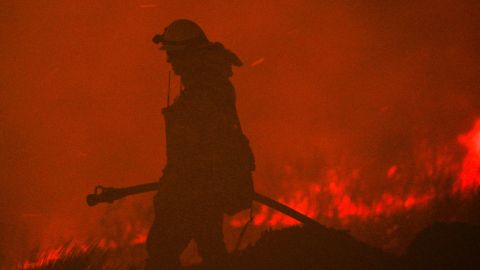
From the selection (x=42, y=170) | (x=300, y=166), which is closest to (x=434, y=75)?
(x=300, y=166)

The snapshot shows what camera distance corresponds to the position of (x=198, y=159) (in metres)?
4.34

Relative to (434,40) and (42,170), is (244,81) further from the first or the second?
(42,170)

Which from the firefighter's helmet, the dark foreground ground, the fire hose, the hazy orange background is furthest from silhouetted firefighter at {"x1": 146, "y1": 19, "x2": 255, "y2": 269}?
the hazy orange background

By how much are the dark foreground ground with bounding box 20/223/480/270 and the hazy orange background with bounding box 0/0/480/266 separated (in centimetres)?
997

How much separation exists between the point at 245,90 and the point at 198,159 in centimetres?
1463

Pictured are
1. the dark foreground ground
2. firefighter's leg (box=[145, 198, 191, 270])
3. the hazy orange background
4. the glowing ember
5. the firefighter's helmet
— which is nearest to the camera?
firefighter's leg (box=[145, 198, 191, 270])

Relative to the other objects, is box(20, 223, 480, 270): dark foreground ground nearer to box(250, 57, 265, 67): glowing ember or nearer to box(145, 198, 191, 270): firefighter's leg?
box(145, 198, 191, 270): firefighter's leg

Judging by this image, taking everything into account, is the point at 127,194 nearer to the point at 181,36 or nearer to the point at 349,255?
the point at 181,36

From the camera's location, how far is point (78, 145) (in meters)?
20.8

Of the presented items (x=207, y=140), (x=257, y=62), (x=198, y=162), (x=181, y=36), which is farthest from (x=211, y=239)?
(x=257, y=62)

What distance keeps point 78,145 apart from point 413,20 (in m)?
10.6

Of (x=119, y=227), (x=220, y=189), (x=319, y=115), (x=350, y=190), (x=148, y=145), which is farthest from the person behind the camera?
(x=148, y=145)

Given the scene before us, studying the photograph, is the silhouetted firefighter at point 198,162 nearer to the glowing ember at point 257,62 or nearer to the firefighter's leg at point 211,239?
the firefighter's leg at point 211,239

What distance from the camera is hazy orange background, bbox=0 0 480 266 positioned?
17266mm
